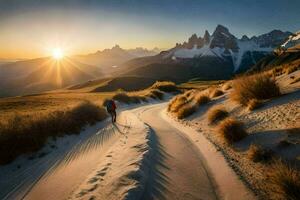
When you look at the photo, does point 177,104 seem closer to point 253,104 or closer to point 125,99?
point 253,104

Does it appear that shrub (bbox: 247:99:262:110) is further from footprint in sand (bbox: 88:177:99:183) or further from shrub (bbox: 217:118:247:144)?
footprint in sand (bbox: 88:177:99:183)

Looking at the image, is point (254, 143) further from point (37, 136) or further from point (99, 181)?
point (37, 136)

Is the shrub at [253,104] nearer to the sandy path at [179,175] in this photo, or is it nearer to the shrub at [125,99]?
the sandy path at [179,175]

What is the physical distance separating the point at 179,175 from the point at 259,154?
2.78 metres

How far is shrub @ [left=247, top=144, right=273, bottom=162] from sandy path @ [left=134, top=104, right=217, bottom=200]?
5.39 feet

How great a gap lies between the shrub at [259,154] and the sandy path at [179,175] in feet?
5.39

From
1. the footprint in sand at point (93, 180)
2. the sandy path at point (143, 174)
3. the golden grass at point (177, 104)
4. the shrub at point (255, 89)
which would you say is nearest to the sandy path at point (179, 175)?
the sandy path at point (143, 174)

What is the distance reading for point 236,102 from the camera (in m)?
16.8

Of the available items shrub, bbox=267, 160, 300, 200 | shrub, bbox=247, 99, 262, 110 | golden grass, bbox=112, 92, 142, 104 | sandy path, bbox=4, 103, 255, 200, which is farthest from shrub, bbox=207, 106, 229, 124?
golden grass, bbox=112, 92, 142, 104

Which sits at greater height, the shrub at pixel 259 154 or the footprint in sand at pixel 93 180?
the shrub at pixel 259 154

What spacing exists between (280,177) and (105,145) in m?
8.83

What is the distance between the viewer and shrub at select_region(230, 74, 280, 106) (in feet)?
49.3

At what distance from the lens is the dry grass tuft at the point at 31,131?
1263 centimetres

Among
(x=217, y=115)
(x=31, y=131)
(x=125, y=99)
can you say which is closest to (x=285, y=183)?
(x=217, y=115)
